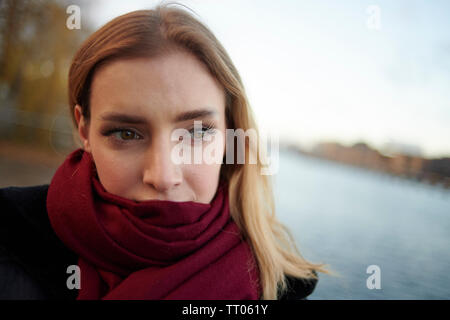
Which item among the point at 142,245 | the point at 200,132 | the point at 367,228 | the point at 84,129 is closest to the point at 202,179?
the point at 200,132

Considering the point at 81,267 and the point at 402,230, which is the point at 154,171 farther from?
the point at 402,230

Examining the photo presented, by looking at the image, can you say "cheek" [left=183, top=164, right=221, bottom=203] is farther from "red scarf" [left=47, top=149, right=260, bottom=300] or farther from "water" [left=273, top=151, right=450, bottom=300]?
"water" [left=273, top=151, right=450, bottom=300]

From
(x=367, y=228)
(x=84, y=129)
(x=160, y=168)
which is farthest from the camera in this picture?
(x=367, y=228)

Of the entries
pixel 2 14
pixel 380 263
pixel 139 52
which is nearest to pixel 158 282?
pixel 139 52

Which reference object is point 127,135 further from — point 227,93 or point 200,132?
point 227,93

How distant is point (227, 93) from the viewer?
937 millimetres

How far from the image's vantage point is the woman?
78 cm

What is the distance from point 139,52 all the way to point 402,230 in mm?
1226

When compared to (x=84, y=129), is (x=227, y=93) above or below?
above

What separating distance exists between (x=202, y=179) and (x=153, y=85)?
0.29 m

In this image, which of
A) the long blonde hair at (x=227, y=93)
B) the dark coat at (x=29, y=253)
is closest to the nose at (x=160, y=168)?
the long blonde hair at (x=227, y=93)

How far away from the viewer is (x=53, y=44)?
6.98 ft

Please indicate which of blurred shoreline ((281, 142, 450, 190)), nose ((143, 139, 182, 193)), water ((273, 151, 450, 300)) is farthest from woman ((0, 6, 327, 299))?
blurred shoreline ((281, 142, 450, 190))

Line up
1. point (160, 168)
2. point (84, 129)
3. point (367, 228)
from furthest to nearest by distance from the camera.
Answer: point (367, 228) → point (84, 129) → point (160, 168)
